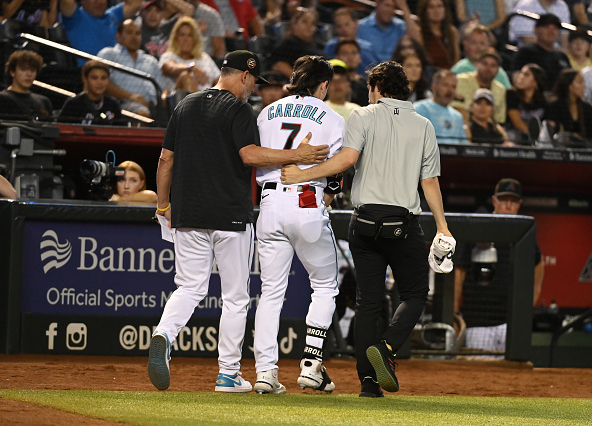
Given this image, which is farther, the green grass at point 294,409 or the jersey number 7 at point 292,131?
the jersey number 7 at point 292,131

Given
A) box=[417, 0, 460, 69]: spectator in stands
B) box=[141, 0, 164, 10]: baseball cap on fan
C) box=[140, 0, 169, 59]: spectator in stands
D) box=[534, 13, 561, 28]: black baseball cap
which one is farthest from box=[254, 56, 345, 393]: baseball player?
box=[534, 13, 561, 28]: black baseball cap

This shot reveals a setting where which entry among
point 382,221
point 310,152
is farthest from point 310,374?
Result: point 310,152

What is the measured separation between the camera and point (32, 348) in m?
7.67

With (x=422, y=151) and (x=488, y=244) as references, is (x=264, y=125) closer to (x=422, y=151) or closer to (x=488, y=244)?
(x=422, y=151)

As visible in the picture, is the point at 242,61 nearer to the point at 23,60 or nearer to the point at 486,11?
the point at 23,60

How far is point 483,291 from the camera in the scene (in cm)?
856

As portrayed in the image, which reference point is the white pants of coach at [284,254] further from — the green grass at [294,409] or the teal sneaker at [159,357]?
the teal sneaker at [159,357]

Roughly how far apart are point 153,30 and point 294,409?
7527mm

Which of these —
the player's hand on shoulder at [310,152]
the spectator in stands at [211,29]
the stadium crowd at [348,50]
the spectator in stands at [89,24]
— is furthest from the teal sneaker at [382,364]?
the spectator in stands at [211,29]

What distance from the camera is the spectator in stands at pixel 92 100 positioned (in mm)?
9633

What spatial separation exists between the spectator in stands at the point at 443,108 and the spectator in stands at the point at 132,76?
294 centimetres

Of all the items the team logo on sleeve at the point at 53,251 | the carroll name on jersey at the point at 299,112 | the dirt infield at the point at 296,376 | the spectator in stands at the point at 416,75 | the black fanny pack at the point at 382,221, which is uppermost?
the spectator in stands at the point at 416,75

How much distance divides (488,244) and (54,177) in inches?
154

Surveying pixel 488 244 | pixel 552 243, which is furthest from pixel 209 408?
pixel 552 243
